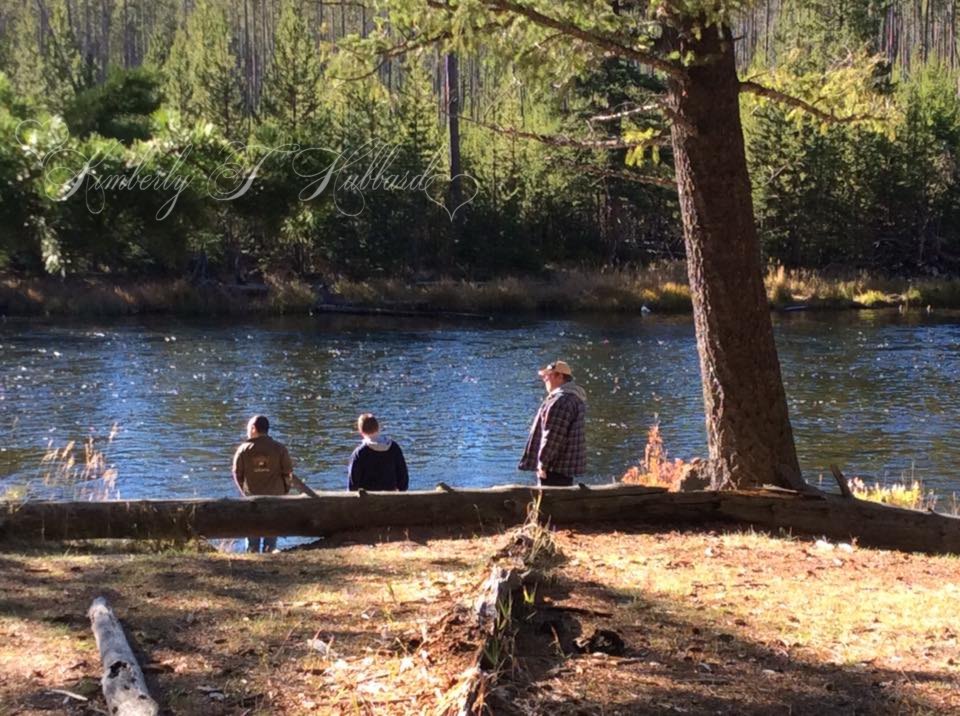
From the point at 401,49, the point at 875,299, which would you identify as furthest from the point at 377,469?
the point at 875,299

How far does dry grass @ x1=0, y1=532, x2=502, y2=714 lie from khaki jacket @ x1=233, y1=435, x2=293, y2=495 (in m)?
2.84

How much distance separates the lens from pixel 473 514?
860 centimetres

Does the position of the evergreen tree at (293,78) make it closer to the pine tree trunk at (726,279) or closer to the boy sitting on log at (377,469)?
the boy sitting on log at (377,469)

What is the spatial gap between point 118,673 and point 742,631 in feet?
9.83

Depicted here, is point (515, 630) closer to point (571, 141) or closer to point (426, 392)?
point (571, 141)

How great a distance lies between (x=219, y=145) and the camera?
238 inches

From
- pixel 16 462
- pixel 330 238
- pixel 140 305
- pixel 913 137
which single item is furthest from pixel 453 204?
pixel 16 462

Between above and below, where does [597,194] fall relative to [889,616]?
above

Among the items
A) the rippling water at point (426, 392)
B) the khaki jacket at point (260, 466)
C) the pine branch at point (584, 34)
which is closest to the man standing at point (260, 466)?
the khaki jacket at point (260, 466)

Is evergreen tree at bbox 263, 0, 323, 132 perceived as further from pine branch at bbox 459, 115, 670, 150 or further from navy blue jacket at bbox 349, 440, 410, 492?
pine branch at bbox 459, 115, 670, 150

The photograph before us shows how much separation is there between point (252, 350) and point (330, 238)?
50.3 feet

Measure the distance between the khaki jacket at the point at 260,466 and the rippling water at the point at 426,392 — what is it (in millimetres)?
4176

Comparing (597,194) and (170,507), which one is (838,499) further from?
(597,194)

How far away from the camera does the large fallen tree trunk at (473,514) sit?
8.29 meters
